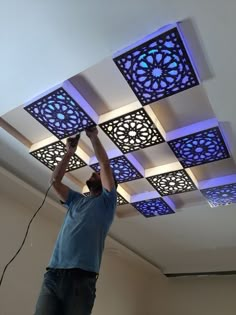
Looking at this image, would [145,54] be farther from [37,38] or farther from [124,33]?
[37,38]

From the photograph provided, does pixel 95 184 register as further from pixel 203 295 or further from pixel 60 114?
pixel 203 295

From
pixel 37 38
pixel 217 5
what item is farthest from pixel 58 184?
pixel 217 5

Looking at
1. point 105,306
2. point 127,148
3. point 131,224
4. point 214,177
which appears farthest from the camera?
point 105,306

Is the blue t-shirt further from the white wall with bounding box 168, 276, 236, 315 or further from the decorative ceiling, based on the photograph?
the white wall with bounding box 168, 276, 236, 315

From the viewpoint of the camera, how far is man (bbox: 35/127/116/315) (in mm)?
1287

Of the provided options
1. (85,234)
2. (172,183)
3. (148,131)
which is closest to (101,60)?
(148,131)

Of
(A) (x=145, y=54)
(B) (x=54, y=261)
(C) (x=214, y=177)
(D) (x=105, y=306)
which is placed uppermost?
(C) (x=214, y=177)

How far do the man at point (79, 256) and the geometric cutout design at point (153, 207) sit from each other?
3.26 ft

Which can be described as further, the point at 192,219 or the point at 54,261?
the point at 192,219

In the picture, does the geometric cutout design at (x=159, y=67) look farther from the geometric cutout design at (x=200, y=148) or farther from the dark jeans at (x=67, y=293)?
the dark jeans at (x=67, y=293)

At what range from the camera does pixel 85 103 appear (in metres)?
1.78

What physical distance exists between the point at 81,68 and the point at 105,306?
275cm

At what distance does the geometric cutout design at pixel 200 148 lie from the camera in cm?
182

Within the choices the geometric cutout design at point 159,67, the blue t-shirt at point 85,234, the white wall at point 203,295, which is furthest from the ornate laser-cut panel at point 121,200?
the white wall at point 203,295
